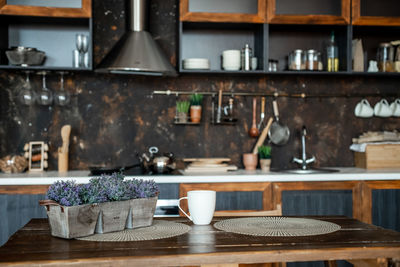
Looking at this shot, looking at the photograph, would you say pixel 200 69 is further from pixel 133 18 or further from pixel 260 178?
pixel 260 178

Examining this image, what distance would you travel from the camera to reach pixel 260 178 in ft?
11.0

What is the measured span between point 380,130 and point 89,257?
3.48 meters

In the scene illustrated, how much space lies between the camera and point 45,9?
3.46m

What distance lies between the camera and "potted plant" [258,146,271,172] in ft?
12.4

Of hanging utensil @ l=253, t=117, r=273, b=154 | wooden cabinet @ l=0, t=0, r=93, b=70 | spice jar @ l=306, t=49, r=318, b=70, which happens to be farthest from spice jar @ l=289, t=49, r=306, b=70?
wooden cabinet @ l=0, t=0, r=93, b=70

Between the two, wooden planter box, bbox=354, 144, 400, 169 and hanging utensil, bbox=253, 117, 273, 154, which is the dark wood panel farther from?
wooden planter box, bbox=354, 144, 400, 169

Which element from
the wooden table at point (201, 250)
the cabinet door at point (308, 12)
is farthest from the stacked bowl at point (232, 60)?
the wooden table at point (201, 250)

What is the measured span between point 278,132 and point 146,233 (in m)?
2.61

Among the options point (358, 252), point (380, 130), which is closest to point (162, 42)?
point (380, 130)

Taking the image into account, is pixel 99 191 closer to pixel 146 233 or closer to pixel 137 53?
pixel 146 233

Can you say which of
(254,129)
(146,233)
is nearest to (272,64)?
(254,129)

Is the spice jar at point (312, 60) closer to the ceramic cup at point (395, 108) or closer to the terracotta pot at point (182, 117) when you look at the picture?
the ceramic cup at point (395, 108)

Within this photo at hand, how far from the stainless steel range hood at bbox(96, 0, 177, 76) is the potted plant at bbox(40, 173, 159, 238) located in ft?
6.27

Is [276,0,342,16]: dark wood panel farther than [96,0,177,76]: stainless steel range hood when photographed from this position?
Yes
